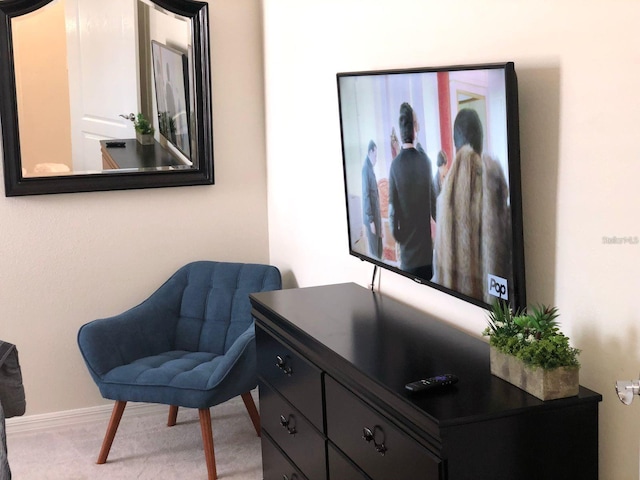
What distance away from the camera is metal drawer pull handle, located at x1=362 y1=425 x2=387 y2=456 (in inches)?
81.8

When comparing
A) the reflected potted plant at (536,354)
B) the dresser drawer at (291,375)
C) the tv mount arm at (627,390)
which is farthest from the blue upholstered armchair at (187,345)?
the tv mount arm at (627,390)

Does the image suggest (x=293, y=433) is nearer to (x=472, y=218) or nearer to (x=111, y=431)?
(x=472, y=218)

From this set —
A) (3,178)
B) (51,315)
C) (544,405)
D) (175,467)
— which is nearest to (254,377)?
(175,467)

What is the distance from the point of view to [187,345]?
3.90 meters

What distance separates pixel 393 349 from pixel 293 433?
0.64 metres

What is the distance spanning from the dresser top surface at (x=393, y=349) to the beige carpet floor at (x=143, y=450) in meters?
0.92

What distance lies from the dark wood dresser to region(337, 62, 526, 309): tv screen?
183mm

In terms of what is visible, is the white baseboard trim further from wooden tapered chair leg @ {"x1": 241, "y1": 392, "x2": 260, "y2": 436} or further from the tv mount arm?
the tv mount arm

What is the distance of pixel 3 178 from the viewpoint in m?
3.74

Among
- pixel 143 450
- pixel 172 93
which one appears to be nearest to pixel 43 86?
pixel 172 93

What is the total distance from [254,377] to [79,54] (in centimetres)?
164

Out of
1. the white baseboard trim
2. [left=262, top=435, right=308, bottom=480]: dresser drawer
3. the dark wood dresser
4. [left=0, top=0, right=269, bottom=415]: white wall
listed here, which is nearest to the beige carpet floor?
the white baseboard trim

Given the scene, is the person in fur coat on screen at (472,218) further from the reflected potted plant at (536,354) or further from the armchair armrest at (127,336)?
the armchair armrest at (127,336)

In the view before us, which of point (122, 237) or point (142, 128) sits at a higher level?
point (142, 128)
